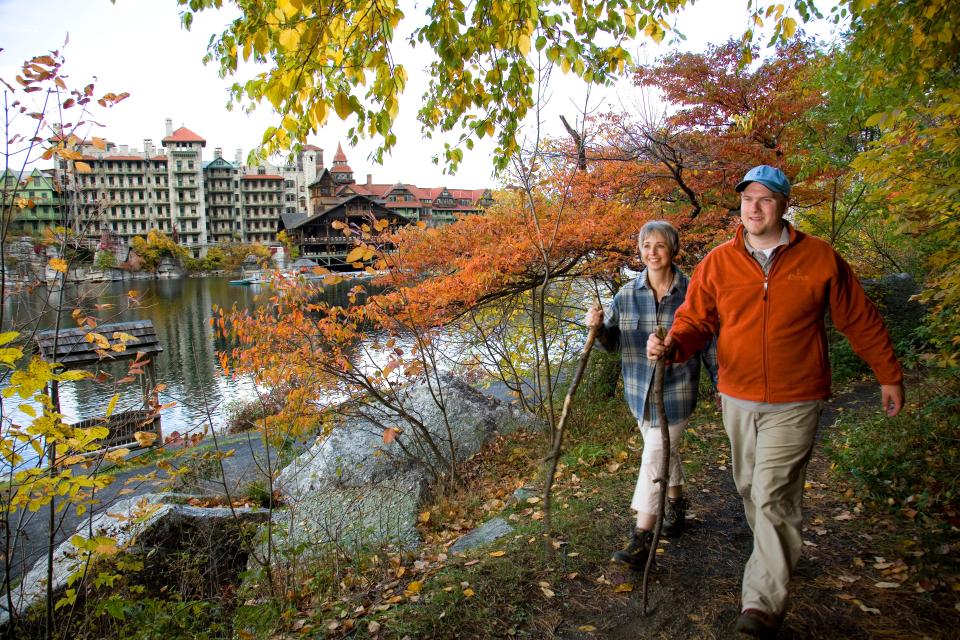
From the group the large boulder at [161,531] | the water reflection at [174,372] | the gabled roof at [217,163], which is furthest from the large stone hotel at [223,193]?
the large boulder at [161,531]

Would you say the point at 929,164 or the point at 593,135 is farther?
the point at 593,135

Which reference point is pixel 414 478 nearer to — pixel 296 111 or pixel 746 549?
pixel 746 549

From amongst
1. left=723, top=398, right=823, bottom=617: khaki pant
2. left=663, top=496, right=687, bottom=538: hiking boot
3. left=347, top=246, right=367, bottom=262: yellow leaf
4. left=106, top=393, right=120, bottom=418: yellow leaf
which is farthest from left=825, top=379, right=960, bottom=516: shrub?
left=106, top=393, right=120, bottom=418: yellow leaf

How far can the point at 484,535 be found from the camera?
4445 millimetres

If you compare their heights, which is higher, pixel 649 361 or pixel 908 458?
pixel 649 361

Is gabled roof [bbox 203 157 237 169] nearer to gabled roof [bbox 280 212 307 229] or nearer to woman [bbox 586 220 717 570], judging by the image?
gabled roof [bbox 280 212 307 229]

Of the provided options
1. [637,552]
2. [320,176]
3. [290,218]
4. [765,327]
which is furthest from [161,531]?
[320,176]

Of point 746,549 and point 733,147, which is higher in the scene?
point 733,147

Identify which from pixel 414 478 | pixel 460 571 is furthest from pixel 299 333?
pixel 460 571

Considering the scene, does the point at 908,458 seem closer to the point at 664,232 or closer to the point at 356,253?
the point at 664,232

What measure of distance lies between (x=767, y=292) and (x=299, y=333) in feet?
17.6

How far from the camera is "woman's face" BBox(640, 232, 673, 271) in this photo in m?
3.20

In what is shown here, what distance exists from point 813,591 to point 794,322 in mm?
1466

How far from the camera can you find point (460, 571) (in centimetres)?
351
